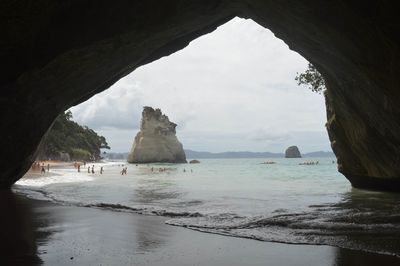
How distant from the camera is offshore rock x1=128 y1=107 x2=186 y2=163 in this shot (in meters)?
98.9

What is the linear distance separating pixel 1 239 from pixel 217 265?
4.39 meters

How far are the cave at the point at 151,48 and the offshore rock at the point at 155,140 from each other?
8302 cm

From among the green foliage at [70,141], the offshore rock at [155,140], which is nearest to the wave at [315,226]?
the green foliage at [70,141]

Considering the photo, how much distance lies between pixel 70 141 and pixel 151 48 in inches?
3677

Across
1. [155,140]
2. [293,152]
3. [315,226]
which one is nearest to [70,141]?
[155,140]

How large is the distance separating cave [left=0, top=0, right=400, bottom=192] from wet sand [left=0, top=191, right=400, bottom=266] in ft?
12.6

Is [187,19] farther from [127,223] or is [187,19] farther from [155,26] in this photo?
[127,223]

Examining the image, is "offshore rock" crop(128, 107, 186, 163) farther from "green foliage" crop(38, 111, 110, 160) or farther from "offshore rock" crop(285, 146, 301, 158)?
"offshore rock" crop(285, 146, 301, 158)

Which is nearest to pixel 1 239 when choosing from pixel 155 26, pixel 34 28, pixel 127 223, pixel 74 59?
pixel 127 223

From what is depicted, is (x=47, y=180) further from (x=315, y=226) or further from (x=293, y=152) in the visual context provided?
(x=293, y=152)

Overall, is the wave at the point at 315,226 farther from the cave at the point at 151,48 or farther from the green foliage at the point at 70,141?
the green foliage at the point at 70,141

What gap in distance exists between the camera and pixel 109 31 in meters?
→ 9.74

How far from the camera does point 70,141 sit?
100 m

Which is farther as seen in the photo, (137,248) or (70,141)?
(70,141)
